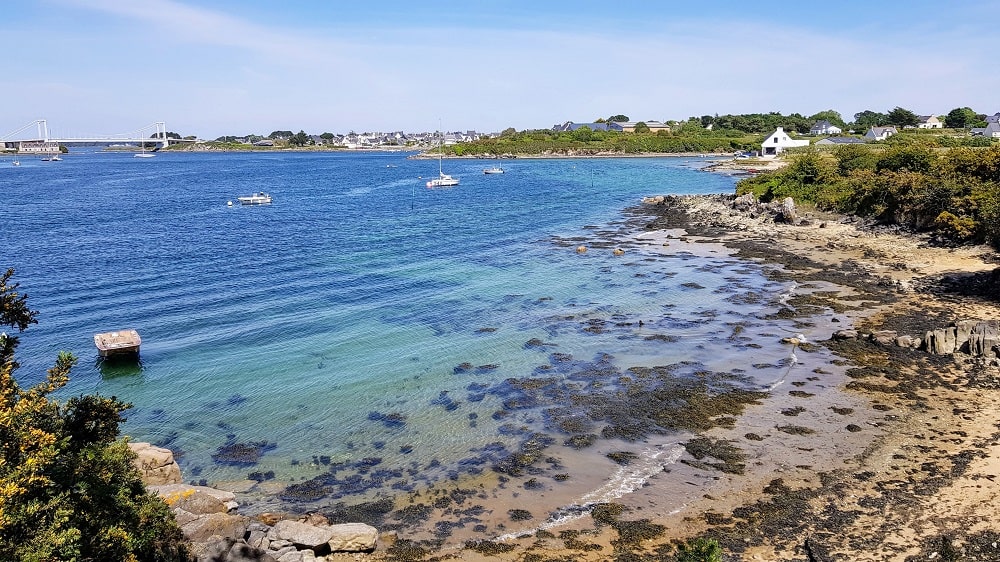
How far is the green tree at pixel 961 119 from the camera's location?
505 ft

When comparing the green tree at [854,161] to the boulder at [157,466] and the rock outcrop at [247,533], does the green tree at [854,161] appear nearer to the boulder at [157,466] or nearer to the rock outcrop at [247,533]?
the rock outcrop at [247,533]

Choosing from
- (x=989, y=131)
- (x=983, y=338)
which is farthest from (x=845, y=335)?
(x=989, y=131)

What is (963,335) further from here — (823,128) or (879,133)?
(823,128)

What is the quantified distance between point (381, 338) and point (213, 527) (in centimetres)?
1735

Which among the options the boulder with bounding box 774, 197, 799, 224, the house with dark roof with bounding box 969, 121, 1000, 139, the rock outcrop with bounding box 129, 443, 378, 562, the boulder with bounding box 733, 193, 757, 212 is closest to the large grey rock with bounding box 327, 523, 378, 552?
the rock outcrop with bounding box 129, 443, 378, 562

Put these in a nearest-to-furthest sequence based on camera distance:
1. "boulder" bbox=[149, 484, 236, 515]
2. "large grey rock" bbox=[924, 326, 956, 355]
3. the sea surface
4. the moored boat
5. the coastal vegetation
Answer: "boulder" bbox=[149, 484, 236, 515] < the sea surface < "large grey rock" bbox=[924, 326, 956, 355] < the moored boat < the coastal vegetation

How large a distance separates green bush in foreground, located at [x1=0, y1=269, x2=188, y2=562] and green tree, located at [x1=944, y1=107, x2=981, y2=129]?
596 feet

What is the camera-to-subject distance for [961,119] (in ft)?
511

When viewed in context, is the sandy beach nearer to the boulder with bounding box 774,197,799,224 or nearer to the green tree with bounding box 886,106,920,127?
the boulder with bounding box 774,197,799,224

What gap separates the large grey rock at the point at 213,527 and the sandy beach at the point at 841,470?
3658 mm

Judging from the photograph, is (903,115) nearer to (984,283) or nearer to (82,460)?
(984,283)

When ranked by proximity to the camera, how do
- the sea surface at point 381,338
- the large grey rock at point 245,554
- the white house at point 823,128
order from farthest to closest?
the white house at point 823,128
the sea surface at point 381,338
the large grey rock at point 245,554

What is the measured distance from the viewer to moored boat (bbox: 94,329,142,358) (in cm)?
2947

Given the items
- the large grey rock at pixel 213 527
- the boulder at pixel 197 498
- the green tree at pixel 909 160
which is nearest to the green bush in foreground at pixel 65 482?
the large grey rock at pixel 213 527
